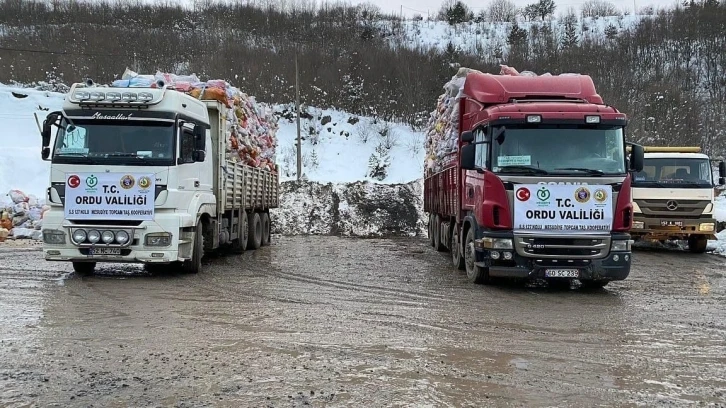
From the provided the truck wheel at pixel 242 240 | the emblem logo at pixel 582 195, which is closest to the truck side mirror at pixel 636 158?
the emblem logo at pixel 582 195

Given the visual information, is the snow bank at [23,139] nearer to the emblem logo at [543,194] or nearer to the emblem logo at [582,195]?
the emblem logo at [543,194]

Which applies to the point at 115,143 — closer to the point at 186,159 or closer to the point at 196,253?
the point at 186,159

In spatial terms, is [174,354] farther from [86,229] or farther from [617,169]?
[617,169]

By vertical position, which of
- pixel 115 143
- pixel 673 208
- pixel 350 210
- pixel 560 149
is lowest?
pixel 350 210

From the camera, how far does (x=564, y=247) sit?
8586 millimetres

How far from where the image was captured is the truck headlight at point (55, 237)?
367 inches

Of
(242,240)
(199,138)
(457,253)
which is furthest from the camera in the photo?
(242,240)

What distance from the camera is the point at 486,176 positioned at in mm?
8898

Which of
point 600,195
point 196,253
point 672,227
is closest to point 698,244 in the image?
point 672,227

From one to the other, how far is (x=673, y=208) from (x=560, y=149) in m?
8.15

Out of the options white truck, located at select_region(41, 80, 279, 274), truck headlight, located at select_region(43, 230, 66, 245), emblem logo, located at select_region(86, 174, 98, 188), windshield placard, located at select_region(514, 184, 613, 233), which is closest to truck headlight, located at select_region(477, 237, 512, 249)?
windshield placard, located at select_region(514, 184, 613, 233)

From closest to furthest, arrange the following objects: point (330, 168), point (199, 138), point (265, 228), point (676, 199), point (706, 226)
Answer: point (199, 138), point (706, 226), point (676, 199), point (265, 228), point (330, 168)

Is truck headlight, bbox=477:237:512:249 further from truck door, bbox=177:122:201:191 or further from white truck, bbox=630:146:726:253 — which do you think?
white truck, bbox=630:146:726:253

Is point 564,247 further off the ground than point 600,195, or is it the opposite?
point 600,195
